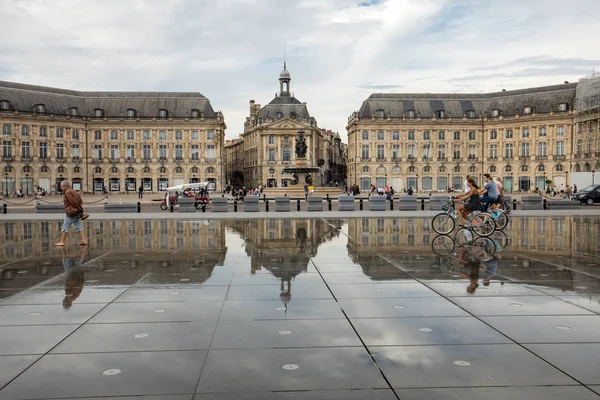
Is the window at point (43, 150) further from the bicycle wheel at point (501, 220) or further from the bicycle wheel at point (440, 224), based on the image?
the bicycle wheel at point (440, 224)

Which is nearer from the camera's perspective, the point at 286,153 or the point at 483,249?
the point at 483,249

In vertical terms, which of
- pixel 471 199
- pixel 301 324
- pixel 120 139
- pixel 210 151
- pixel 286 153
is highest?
pixel 120 139

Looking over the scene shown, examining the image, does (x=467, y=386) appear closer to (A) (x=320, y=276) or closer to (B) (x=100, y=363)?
(B) (x=100, y=363)

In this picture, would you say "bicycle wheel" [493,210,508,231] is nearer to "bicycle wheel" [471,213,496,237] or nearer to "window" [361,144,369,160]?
"bicycle wheel" [471,213,496,237]

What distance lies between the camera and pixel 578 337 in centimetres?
661

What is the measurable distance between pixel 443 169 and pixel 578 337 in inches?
3842

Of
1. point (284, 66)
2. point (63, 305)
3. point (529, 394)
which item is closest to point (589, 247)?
point (529, 394)

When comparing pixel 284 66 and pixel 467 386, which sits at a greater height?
pixel 284 66

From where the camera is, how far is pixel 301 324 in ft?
23.8

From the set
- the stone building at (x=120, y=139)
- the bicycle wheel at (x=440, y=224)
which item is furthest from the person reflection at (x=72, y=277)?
the stone building at (x=120, y=139)

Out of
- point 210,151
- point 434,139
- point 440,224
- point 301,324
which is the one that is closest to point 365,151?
point 434,139

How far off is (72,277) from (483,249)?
→ 9.54m

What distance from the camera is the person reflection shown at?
29.3 ft

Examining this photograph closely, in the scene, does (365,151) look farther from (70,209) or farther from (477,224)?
(70,209)
